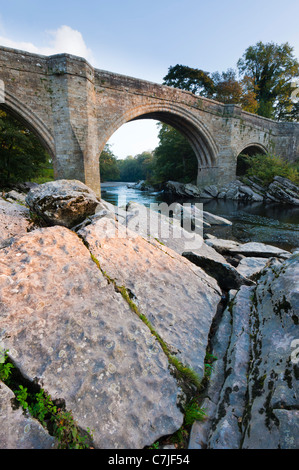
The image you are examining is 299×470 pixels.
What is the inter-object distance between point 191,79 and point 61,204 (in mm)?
34420

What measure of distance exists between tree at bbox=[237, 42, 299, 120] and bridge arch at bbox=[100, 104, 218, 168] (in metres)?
14.7

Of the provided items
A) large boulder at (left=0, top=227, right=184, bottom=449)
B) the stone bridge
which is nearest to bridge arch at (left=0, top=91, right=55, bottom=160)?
the stone bridge

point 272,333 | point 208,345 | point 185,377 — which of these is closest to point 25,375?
point 185,377

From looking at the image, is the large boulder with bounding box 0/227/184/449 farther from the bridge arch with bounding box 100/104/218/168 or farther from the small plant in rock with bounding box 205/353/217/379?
the bridge arch with bounding box 100/104/218/168

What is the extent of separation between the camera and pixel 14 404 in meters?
1.24

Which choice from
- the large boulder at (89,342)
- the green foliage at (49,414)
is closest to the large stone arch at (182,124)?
the large boulder at (89,342)

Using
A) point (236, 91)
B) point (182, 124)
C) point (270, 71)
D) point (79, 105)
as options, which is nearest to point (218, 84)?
point (236, 91)

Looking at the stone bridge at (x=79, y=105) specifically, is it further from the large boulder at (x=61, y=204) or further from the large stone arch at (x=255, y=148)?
the large boulder at (x=61, y=204)

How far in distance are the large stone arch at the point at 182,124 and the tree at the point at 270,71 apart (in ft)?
48.2

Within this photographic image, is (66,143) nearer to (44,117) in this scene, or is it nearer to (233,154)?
(44,117)

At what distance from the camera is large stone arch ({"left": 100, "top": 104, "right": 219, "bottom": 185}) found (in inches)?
508

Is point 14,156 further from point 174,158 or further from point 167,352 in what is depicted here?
point 174,158

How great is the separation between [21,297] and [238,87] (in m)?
32.9

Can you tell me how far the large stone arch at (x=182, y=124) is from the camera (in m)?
12.9
